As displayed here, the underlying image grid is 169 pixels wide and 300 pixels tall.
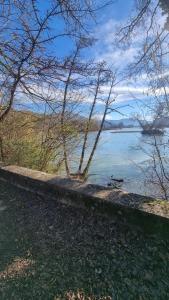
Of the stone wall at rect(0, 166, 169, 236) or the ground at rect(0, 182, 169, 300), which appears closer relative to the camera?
the ground at rect(0, 182, 169, 300)

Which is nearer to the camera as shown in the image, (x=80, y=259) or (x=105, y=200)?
(x=80, y=259)

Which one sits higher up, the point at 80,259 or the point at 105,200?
the point at 105,200

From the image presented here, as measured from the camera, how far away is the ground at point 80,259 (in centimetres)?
251

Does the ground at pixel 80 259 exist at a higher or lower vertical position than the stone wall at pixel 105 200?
lower

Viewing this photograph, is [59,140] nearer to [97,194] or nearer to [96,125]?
[96,125]

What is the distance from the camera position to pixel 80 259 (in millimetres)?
2963

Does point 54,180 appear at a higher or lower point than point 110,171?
higher

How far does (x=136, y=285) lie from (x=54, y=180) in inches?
97.4

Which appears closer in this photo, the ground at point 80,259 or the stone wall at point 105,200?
the ground at point 80,259

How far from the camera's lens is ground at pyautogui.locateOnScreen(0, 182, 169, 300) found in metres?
2.51

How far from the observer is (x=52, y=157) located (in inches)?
371

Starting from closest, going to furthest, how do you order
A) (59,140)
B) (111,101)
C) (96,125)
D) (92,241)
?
(92,241), (59,140), (96,125), (111,101)

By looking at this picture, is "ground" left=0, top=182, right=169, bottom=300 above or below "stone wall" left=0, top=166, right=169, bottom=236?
below

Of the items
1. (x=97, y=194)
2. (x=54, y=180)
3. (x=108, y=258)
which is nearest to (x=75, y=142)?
(x=54, y=180)
